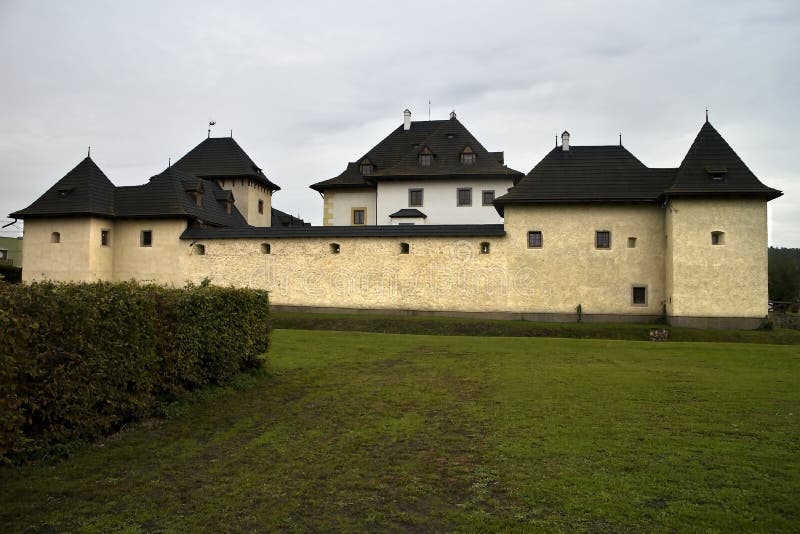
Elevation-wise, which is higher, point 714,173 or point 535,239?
point 714,173

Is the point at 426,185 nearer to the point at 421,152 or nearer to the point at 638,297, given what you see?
the point at 421,152

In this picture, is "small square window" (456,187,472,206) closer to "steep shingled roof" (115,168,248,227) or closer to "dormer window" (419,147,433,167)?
"dormer window" (419,147,433,167)

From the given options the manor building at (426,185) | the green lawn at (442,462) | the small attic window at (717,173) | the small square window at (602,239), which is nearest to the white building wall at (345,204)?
the manor building at (426,185)

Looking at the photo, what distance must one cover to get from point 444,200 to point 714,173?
14.5 m

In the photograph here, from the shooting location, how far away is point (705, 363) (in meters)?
12.6

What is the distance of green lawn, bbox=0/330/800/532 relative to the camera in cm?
425

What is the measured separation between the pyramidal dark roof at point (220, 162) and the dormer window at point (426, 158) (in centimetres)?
1119

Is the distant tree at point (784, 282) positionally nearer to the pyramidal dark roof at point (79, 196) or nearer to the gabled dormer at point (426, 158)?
the gabled dormer at point (426, 158)

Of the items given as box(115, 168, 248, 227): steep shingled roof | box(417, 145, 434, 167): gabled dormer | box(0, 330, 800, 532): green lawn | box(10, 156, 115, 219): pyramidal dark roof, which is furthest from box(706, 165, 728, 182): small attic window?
box(10, 156, 115, 219): pyramidal dark roof

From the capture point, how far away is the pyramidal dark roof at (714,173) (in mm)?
21922

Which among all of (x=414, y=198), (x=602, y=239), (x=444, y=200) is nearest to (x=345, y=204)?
(x=414, y=198)

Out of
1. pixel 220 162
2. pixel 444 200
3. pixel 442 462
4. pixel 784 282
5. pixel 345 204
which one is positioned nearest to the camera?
pixel 442 462

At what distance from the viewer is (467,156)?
33.9 m

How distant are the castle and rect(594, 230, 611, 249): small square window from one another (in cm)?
6
